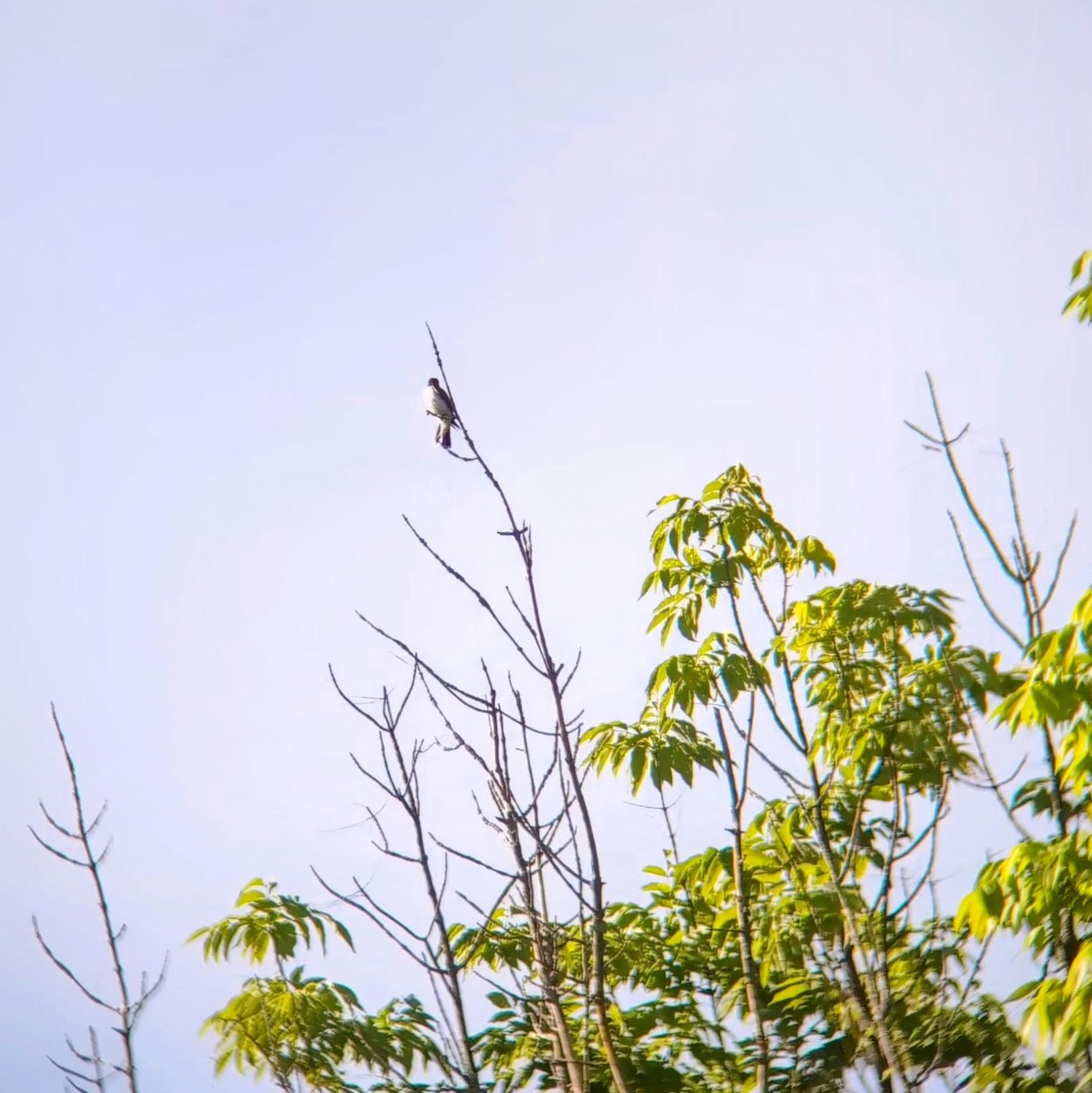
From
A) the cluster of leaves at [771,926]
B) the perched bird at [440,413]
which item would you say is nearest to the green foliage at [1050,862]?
the cluster of leaves at [771,926]

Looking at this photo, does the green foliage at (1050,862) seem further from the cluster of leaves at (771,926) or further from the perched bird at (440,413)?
the perched bird at (440,413)

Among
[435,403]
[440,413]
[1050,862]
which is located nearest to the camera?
[1050,862]

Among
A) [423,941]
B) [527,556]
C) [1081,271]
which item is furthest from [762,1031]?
[1081,271]

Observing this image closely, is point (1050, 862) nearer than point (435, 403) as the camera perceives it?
Yes

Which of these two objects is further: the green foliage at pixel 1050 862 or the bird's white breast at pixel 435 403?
the bird's white breast at pixel 435 403

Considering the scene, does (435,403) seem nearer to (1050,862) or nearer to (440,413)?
(440,413)

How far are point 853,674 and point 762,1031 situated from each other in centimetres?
215

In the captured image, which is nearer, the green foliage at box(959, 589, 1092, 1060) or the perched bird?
the green foliage at box(959, 589, 1092, 1060)

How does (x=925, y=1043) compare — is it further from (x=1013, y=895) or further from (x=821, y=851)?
(x=1013, y=895)

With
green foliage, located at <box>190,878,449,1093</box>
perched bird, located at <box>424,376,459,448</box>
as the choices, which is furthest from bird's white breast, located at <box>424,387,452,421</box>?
green foliage, located at <box>190,878,449,1093</box>

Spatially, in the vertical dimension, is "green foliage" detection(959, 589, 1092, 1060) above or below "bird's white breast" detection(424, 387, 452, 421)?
below

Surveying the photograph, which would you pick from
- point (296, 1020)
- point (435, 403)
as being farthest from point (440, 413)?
point (296, 1020)

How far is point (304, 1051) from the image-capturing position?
4695 mm

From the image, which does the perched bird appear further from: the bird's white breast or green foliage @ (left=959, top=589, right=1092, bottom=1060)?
green foliage @ (left=959, top=589, right=1092, bottom=1060)
